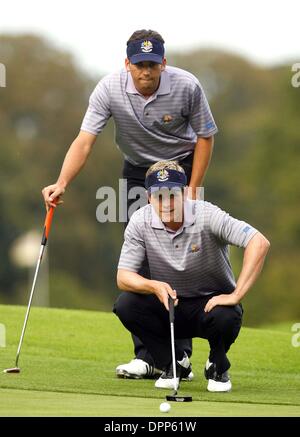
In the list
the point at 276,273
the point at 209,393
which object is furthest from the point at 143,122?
the point at 276,273

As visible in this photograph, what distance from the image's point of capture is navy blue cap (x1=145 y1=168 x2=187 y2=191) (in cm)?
824

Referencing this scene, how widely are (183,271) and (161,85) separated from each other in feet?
4.90

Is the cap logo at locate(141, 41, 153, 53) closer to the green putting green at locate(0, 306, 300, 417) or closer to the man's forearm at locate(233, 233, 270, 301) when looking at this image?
the man's forearm at locate(233, 233, 270, 301)

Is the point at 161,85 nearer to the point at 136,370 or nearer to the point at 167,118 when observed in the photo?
the point at 167,118

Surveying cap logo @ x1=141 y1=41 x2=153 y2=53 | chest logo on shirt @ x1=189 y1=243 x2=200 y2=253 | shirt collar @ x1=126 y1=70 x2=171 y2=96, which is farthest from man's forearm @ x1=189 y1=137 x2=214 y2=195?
chest logo on shirt @ x1=189 y1=243 x2=200 y2=253

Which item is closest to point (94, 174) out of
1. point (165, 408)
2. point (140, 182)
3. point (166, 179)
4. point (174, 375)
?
point (140, 182)

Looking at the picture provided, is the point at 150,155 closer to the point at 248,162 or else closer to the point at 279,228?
the point at 279,228

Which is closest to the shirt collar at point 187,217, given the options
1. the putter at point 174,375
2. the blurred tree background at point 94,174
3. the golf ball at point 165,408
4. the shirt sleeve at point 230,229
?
the shirt sleeve at point 230,229

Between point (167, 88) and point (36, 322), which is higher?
point (167, 88)

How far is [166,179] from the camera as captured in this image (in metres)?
8.23

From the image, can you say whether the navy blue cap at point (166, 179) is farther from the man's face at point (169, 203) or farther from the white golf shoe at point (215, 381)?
the white golf shoe at point (215, 381)

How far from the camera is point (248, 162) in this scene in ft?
181

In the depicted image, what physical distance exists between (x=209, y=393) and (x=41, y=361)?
199 centimetres

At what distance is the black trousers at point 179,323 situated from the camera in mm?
8336
